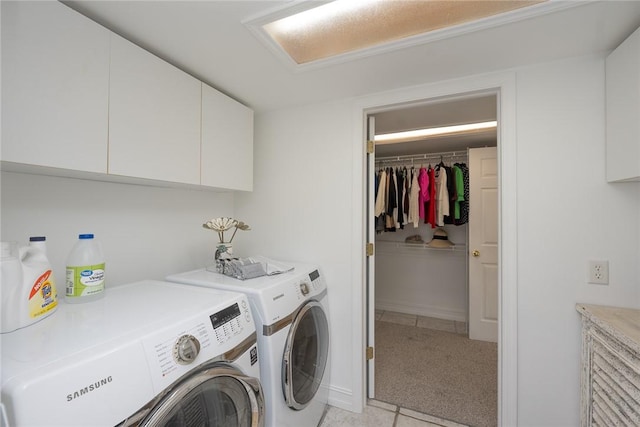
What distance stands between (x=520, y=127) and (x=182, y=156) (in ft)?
6.02

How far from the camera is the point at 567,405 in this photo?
140 centimetres

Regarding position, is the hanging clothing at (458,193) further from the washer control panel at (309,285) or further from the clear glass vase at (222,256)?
the clear glass vase at (222,256)

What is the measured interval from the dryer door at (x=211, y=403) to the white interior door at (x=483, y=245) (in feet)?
8.55

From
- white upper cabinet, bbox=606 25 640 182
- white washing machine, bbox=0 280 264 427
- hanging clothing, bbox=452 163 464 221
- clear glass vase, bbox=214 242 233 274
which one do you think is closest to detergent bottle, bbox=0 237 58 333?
white washing machine, bbox=0 280 264 427

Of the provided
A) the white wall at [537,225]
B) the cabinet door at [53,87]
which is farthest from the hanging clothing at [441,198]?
the cabinet door at [53,87]

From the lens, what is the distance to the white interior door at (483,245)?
9.19 ft

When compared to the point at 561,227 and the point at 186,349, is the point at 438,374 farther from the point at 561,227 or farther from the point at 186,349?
the point at 186,349

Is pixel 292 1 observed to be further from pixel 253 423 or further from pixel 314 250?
pixel 253 423

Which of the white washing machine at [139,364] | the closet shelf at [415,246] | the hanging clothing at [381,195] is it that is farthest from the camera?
the closet shelf at [415,246]

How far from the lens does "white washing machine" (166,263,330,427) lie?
1.21 meters

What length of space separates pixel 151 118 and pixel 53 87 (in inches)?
13.8

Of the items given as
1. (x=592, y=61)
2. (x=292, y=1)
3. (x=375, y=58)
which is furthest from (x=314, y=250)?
(x=592, y=61)

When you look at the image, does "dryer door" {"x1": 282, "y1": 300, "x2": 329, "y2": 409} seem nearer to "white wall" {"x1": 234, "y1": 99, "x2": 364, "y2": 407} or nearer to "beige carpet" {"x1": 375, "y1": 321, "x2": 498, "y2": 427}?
"white wall" {"x1": 234, "y1": 99, "x2": 364, "y2": 407}

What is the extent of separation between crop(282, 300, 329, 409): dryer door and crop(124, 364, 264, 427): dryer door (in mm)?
243
